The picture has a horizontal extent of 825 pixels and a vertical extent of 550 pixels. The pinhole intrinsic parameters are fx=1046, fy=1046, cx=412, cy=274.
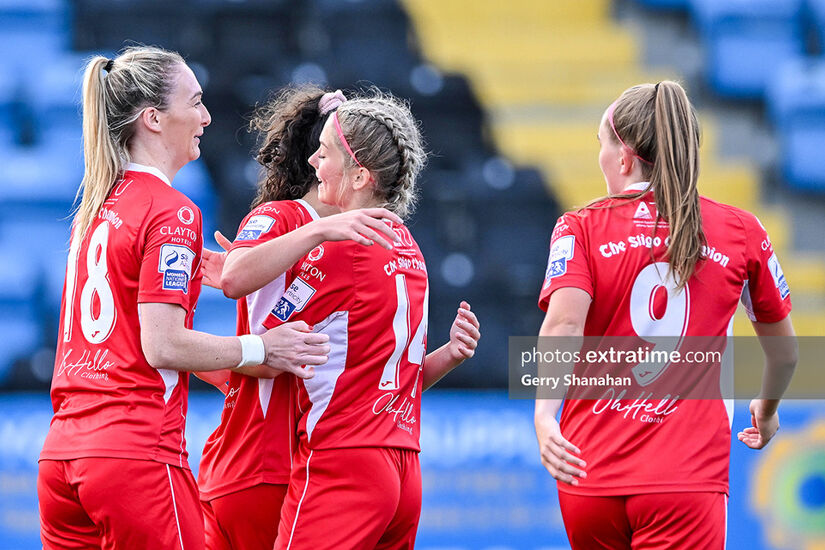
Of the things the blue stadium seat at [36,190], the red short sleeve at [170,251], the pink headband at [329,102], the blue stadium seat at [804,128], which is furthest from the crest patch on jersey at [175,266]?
the blue stadium seat at [804,128]

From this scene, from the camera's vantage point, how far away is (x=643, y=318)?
8.82 feet

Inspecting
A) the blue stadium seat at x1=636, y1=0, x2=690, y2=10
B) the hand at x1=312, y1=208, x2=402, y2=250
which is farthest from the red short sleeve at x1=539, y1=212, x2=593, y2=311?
the blue stadium seat at x1=636, y1=0, x2=690, y2=10

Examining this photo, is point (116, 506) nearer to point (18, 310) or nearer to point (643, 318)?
point (643, 318)

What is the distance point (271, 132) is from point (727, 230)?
1351 millimetres

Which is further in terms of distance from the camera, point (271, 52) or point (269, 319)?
point (271, 52)

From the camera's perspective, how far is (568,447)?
8.48 feet

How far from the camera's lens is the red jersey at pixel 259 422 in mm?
2809

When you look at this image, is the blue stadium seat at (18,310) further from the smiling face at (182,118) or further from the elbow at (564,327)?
the elbow at (564,327)

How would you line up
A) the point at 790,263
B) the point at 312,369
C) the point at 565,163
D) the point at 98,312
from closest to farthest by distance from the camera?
the point at 98,312
the point at 312,369
the point at 790,263
the point at 565,163

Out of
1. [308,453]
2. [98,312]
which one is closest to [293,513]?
[308,453]

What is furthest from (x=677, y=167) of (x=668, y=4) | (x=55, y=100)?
(x=668, y=4)

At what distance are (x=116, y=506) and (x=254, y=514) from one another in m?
0.48

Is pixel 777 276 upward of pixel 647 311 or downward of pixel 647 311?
upward

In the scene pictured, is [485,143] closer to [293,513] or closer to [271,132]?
[271,132]
